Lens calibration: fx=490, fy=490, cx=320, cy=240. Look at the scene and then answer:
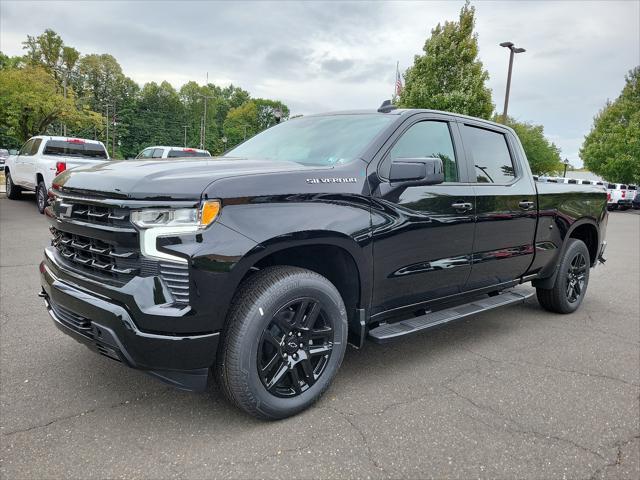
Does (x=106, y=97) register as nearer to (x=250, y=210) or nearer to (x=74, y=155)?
(x=74, y=155)

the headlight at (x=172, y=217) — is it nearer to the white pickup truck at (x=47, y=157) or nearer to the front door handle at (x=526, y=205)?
the front door handle at (x=526, y=205)

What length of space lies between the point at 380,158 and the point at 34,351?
2827mm

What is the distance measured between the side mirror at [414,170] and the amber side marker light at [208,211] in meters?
1.18

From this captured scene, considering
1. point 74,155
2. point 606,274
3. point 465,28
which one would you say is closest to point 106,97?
point 465,28

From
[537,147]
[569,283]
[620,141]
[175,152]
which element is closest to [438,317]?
[569,283]

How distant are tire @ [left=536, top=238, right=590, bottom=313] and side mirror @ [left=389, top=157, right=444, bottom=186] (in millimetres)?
2615

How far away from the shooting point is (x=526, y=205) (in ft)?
14.2

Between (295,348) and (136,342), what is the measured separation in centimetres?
87

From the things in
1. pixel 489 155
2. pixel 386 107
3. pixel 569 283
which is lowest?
pixel 569 283

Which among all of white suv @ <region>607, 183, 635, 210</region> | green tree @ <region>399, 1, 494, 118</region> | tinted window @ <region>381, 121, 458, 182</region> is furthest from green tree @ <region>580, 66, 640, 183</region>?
tinted window @ <region>381, 121, 458, 182</region>

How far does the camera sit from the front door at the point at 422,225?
10.2 feet

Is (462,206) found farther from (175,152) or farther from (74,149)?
(175,152)

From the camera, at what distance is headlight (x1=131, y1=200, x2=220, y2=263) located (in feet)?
7.63

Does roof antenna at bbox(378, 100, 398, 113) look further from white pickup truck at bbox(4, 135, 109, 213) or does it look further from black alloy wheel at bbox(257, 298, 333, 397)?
white pickup truck at bbox(4, 135, 109, 213)
